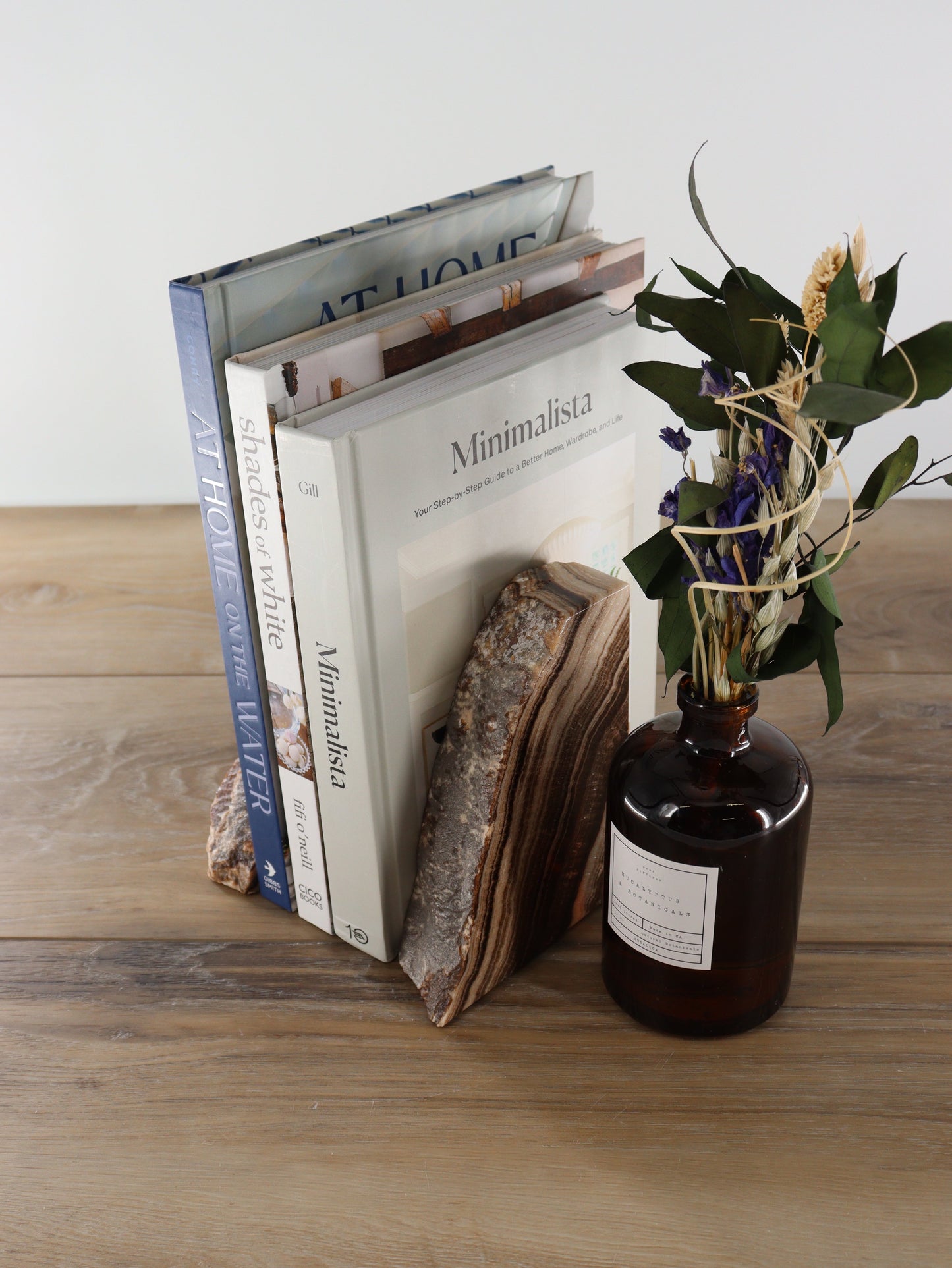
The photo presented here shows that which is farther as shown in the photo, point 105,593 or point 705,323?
point 105,593

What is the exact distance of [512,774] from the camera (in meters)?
0.58

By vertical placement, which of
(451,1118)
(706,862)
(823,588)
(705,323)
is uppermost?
(705,323)

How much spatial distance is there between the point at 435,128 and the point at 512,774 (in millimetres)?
661

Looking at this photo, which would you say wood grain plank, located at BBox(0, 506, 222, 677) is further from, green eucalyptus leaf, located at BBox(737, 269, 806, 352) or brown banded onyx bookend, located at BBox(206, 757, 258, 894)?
green eucalyptus leaf, located at BBox(737, 269, 806, 352)

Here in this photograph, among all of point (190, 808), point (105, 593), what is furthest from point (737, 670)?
point (105, 593)

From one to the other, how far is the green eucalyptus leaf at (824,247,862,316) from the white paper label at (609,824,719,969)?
0.81ft

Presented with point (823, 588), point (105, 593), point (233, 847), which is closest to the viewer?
point (823, 588)

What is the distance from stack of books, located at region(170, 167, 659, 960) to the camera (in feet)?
1.73

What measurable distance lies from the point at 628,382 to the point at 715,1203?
40 cm

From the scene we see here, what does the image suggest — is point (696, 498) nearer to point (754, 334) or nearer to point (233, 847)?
point (754, 334)

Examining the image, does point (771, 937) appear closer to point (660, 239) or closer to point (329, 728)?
point (329, 728)

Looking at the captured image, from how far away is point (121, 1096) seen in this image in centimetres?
56

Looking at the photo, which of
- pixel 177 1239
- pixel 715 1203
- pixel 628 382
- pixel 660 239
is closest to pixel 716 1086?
pixel 715 1203

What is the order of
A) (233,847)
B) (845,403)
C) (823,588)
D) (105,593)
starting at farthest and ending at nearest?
(105,593) < (233,847) < (823,588) < (845,403)
